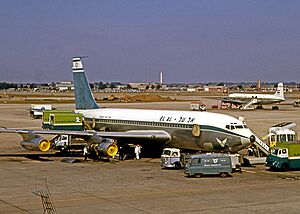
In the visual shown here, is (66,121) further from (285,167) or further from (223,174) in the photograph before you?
(285,167)

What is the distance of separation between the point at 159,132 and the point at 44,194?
59.0 ft

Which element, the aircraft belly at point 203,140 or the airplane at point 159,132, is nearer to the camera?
the aircraft belly at point 203,140

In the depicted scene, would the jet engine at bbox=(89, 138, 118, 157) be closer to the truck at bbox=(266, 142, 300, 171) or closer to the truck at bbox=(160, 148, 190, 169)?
the truck at bbox=(160, 148, 190, 169)

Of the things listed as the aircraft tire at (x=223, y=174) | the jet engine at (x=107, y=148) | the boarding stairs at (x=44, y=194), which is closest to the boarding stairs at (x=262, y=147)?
the aircraft tire at (x=223, y=174)

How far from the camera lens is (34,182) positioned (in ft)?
115

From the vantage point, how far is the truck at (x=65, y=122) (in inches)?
2114

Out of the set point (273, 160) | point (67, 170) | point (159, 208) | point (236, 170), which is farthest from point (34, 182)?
point (273, 160)

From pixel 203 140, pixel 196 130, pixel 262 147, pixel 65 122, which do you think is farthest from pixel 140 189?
pixel 65 122

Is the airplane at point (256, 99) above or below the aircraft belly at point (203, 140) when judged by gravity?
above

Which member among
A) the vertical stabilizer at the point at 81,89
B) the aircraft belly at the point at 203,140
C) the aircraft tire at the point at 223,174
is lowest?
the aircraft tire at the point at 223,174

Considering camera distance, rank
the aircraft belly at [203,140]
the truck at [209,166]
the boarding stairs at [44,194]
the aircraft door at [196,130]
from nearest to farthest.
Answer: the boarding stairs at [44,194]
the truck at [209,166]
the aircraft belly at [203,140]
the aircraft door at [196,130]

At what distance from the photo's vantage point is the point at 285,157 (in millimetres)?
39656

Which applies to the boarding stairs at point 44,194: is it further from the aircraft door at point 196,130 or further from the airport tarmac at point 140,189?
the aircraft door at point 196,130

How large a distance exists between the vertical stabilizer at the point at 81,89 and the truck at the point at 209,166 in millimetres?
23195
